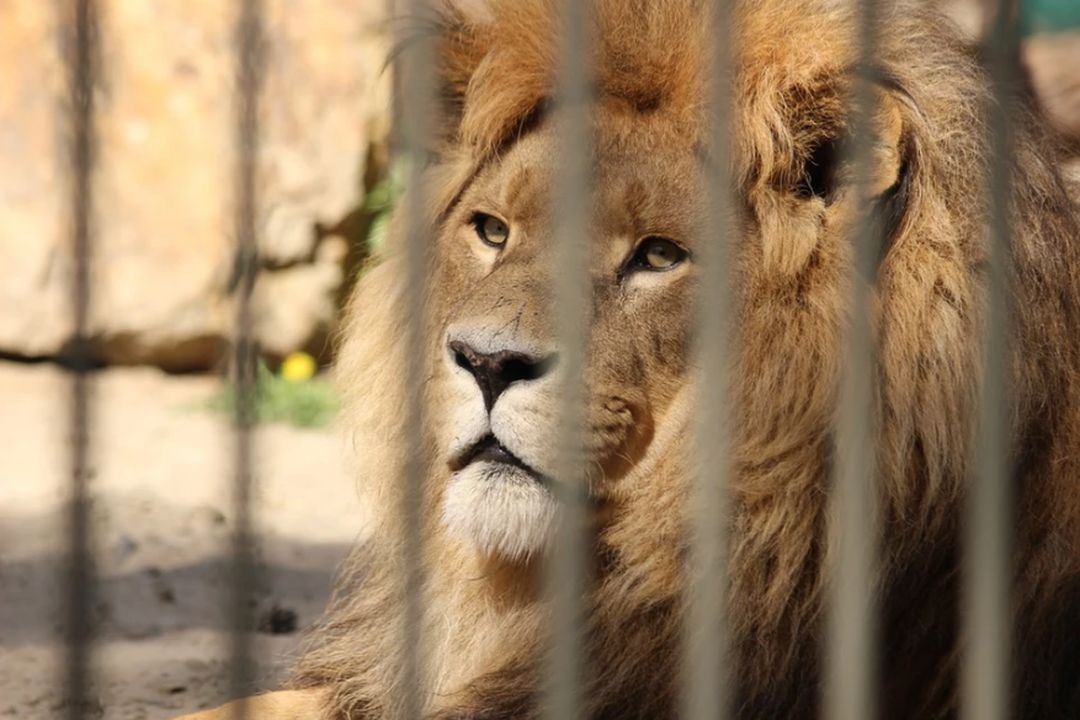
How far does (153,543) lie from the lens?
5.17 metres

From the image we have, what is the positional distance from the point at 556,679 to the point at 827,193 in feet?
4.29

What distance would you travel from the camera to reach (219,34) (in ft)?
25.5

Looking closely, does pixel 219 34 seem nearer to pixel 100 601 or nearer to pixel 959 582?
pixel 100 601

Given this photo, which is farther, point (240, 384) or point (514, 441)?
point (514, 441)

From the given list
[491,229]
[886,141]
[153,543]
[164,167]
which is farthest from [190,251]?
[886,141]

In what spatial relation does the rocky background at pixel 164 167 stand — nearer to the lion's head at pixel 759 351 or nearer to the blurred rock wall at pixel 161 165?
the blurred rock wall at pixel 161 165

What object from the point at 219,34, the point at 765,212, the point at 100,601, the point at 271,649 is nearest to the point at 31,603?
the point at 100,601

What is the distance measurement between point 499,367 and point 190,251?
544 centimetres

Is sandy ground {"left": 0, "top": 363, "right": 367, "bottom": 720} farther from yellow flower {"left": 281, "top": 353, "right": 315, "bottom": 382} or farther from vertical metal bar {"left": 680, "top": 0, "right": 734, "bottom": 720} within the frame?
vertical metal bar {"left": 680, "top": 0, "right": 734, "bottom": 720}

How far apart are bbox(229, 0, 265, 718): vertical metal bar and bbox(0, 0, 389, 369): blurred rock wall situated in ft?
18.3

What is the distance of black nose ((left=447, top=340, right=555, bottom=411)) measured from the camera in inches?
115

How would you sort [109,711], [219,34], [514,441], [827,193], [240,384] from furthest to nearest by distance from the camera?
[219,34], [109,711], [827,193], [514,441], [240,384]

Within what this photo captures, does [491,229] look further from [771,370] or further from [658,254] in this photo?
[771,370]

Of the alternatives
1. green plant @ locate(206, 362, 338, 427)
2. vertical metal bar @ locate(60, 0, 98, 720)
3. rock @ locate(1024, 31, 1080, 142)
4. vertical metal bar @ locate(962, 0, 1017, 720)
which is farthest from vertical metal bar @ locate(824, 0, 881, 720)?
green plant @ locate(206, 362, 338, 427)
